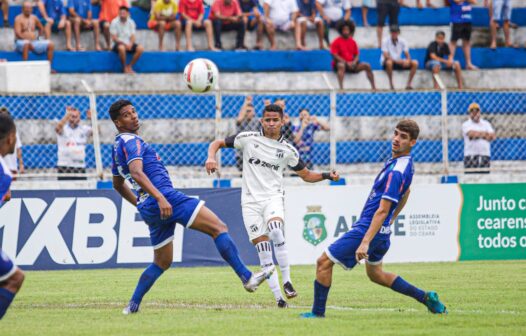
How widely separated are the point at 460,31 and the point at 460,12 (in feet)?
1.60

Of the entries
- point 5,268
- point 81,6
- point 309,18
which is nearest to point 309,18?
point 309,18

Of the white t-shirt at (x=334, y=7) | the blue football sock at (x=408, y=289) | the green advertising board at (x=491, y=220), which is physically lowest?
the green advertising board at (x=491, y=220)

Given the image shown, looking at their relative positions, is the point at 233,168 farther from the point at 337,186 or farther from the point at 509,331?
the point at 509,331

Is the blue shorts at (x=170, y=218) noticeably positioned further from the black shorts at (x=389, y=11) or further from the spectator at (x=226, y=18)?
the black shorts at (x=389, y=11)

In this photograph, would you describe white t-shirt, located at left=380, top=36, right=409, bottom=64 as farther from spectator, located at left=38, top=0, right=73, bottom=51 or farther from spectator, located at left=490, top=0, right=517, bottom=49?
spectator, located at left=38, top=0, right=73, bottom=51

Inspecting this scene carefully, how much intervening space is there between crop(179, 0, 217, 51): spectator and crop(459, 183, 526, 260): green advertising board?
8779 millimetres

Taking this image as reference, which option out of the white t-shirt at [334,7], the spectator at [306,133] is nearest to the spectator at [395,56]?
the white t-shirt at [334,7]

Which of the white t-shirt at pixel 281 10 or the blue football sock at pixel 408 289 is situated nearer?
the blue football sock at pixel 408 289

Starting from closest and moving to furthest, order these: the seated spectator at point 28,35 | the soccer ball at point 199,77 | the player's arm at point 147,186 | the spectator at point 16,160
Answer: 1. the player's arm at point 147,186
2. the soccer ball at point 199,77
3. the spectator at point 16,160
4. the seated spectator at point 28,35

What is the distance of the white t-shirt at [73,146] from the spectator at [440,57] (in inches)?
391

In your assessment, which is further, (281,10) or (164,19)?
(281,10)

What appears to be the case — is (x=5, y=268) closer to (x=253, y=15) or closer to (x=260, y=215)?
(x=260, y=215)

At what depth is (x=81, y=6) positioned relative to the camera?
24.5 metres

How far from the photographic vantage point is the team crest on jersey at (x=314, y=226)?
1819cm
